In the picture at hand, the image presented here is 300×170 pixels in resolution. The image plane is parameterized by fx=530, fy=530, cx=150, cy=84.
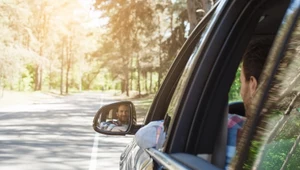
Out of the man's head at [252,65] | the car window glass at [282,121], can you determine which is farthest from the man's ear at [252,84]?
the car window glass at [282,121]

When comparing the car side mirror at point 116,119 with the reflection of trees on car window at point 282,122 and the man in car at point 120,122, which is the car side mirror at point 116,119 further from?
the reflection of trees on car window at point 282,122

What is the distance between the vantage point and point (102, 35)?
165 feet

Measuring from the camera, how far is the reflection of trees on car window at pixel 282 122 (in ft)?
3.64

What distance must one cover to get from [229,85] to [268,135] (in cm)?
84

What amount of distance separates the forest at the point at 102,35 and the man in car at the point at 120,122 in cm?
121

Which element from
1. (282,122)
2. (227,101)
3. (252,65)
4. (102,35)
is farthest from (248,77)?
(102,35)

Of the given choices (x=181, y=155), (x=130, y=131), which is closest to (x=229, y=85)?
(x=181, y=155)

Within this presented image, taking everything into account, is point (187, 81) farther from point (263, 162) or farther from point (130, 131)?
point (130, 131)

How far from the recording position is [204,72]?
1.93 m

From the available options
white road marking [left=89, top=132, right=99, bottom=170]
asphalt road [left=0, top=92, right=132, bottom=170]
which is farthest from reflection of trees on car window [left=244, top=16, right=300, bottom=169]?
white road marking [left=89, top=132, right=99, bottom=170]

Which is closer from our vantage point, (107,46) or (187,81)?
(187,81)

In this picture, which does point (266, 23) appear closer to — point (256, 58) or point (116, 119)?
point (256, 58)

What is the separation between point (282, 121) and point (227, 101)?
0.86 m

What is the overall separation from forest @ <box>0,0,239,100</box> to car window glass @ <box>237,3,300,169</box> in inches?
32.5
